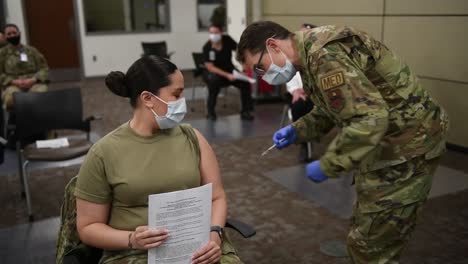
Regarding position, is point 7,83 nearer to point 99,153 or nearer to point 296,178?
point 296,178

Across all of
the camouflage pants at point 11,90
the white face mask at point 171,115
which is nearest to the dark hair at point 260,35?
the white face mask at point 171,115

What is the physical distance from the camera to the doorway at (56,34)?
8547 mm

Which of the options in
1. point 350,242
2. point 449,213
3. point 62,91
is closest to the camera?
point 350,242

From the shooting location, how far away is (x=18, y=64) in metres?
4.89

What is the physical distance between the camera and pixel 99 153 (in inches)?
59.9

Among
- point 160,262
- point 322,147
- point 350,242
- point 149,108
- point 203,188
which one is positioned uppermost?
point 149,108

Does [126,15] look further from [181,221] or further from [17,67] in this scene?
[181,221]

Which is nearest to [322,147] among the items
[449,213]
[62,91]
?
[449,213]

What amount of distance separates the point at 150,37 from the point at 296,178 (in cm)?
660

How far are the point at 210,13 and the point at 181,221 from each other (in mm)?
9092

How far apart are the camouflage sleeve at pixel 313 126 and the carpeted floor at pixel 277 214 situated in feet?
2.89

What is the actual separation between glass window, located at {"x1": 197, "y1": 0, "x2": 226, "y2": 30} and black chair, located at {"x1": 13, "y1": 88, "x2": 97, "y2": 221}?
6690mm

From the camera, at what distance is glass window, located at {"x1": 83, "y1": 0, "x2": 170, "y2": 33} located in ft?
29.8

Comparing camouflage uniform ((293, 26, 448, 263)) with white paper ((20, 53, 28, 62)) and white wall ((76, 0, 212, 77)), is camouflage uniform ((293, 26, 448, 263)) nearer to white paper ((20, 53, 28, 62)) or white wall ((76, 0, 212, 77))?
white paper ((20, 53, 28, 62))
